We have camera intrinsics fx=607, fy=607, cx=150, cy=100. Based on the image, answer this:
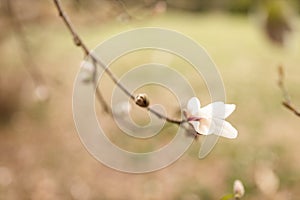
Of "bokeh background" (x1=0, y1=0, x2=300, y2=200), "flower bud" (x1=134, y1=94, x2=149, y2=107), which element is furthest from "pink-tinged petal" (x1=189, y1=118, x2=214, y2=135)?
"bokeh background" (x1=0, y1=0, x2=300, y2=200)

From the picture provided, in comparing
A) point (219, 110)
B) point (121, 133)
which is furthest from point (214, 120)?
point (121, 133)

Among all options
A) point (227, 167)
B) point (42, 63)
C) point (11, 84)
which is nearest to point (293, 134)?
point (227, 167)

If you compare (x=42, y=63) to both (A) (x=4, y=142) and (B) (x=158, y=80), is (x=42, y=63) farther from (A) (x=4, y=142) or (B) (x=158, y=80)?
(A) (x=4, y=142)

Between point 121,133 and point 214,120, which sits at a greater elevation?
point 214,120

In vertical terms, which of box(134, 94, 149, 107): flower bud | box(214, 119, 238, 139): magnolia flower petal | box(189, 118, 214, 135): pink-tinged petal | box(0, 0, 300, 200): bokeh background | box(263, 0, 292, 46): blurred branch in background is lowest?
box(0, 0, 300, 200): bokeh background

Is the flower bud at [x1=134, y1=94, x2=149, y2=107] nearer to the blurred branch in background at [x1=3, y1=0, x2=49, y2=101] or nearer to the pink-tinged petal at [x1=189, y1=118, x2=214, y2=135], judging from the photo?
the pink-tinged petal at [x1=189, y1=118, x2=214, y2=135]

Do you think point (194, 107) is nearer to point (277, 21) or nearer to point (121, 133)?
point (277, 21)
